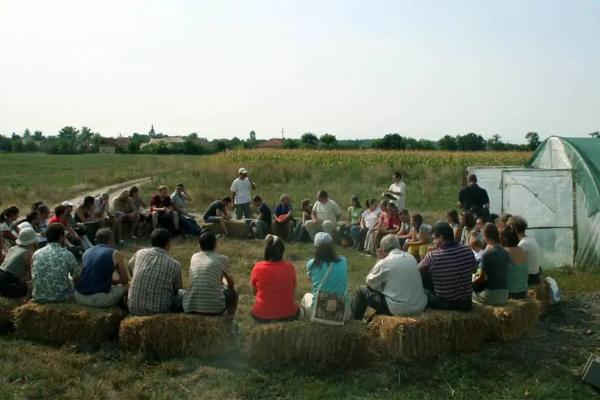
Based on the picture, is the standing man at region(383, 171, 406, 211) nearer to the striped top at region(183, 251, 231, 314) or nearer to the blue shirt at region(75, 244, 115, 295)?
the striped top at region(183, 251, 231, 314)

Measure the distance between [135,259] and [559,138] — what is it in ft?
32.3

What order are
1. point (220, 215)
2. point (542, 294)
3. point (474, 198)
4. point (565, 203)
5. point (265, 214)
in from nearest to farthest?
point (542, 294) → point (565, 203) → point (474, 198) → point (265, 214) → point (220, 215)

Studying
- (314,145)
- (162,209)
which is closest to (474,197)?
(162,209)

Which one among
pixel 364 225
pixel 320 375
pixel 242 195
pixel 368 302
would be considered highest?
pixel 242 195

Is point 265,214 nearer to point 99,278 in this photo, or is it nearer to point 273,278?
point 99,278

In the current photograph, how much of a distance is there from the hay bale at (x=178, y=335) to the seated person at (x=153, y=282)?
6.8 inches

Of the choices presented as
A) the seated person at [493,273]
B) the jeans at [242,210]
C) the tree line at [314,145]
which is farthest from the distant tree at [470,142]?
the seated person at [493,273]

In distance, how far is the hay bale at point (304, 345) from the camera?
557 centimetres

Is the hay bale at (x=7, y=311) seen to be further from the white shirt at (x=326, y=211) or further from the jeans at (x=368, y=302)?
the white shirt at (x=326, y=211)

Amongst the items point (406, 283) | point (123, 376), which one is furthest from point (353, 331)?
point (123, 376)

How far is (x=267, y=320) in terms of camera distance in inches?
231

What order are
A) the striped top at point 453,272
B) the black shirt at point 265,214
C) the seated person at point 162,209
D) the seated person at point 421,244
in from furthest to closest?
the black shirt at point 265,214, the seated person at point 162,209, the seated person at point 421,244, the striped top at point 453,272

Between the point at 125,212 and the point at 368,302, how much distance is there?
316 inches

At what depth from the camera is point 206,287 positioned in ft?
19.5
